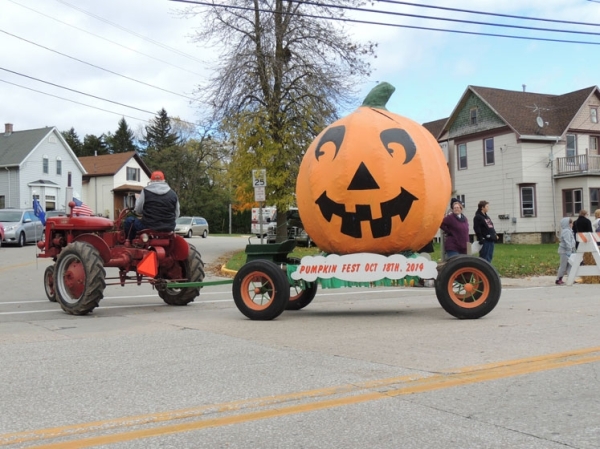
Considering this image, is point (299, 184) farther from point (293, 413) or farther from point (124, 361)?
point (293, 413)

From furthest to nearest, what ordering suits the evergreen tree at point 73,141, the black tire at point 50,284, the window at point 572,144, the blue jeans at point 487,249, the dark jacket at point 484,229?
the evergreen tree at point 73,141 < the window at point 572,144 < the blue jeans at point 487,249 < the dark jacket at point 484,229 < the black tire at point 50,284

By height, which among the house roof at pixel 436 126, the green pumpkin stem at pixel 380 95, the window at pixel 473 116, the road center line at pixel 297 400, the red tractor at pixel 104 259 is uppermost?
the house roof at pixel 436 126

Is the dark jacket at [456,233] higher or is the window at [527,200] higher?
the window at [527,200]

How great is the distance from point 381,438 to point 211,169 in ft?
222

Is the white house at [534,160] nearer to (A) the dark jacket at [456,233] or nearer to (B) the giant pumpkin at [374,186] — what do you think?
(A) the dark jacket at [456,233]

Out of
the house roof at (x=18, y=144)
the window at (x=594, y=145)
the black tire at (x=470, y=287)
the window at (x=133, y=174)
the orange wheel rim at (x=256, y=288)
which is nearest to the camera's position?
the black tire at (x=470, y=287)

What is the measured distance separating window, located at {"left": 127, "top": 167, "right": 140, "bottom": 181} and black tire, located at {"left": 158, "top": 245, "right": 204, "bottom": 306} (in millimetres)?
55736

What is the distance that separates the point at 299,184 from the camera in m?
9.30

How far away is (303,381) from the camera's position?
5.37m

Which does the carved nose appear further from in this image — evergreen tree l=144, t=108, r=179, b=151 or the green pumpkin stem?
evergreen tree l=144, t=108, r=179, b=151

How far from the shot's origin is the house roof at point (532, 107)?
35531 millimetres

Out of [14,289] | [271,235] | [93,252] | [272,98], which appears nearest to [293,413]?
[93,252]

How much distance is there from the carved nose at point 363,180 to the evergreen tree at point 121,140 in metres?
91.5

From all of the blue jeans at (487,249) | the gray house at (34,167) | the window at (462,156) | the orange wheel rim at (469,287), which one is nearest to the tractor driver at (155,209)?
the orange wheel rim at (469,287)
